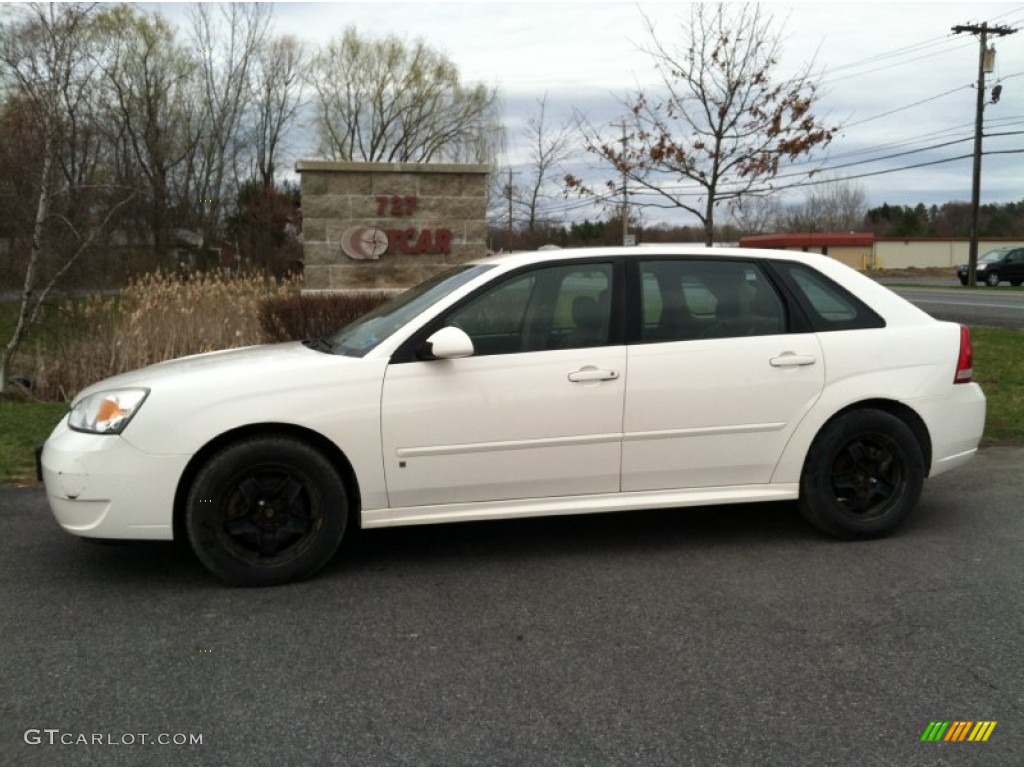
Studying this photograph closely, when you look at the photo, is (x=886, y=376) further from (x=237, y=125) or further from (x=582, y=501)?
(x=237, y=125)

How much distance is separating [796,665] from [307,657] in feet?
5.98

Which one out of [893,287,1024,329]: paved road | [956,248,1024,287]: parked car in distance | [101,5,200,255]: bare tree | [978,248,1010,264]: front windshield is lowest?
[893,287,1024,329]: paved road

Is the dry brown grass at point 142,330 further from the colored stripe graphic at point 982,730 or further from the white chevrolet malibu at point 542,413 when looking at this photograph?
the colored stripe graphic at point 982,730

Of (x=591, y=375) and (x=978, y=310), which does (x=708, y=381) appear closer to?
(x=591, y=375)

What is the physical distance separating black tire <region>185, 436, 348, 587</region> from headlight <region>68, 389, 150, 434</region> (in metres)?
0.41

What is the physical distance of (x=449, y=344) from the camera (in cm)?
409

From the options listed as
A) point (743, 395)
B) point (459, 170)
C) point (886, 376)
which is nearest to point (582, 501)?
point (743, 395)

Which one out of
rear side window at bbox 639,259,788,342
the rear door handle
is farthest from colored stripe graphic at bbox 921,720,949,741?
rear side window at bbox 639,259,788,342

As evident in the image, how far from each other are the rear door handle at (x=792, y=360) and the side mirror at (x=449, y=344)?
1.59m

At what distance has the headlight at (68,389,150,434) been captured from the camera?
3936 mm

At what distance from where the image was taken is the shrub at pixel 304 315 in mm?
9844

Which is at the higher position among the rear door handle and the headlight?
the rear door handle

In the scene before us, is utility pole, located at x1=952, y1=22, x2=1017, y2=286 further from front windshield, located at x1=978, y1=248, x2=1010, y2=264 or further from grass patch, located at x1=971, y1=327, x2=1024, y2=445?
grass patch, located at x1=971, y1=327, x2=1024, y2=445

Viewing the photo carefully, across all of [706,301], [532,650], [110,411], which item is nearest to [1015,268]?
[706,301]
